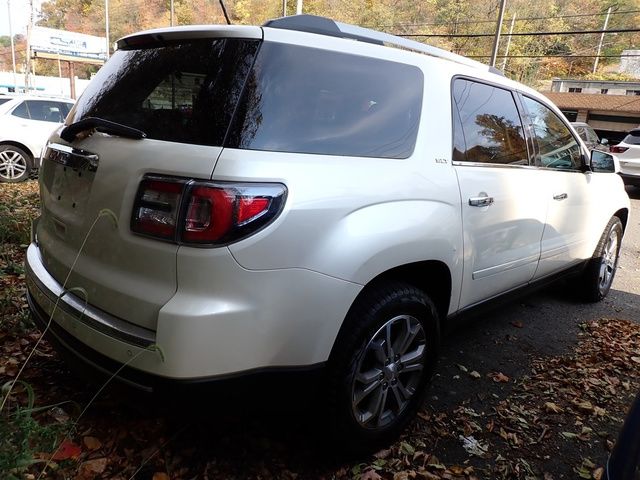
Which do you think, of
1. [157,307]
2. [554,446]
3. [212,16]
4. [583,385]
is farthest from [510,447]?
[212,16]

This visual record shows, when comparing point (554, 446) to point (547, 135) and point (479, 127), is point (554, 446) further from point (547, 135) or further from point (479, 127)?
point (547, 135)

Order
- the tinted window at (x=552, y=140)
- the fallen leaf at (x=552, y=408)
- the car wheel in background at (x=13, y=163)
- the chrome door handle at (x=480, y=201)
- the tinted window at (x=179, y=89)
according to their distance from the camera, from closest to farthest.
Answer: the tinted window at (x=179, y=89)
the chrome door handle at (x=480, y=201)
the fallen leaf at (x=552, y=408)
the tinted window at (x=552, y=140)
the car wheel in background at (x=13, y=163)

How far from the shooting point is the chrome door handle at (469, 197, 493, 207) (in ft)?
8.52

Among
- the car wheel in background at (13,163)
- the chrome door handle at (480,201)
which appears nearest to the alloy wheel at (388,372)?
the chrome door handle at (480,201)

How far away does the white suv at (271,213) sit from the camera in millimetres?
1683

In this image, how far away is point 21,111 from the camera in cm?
922

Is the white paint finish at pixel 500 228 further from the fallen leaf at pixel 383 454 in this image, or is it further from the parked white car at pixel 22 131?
the parked white car at pixel 22 131

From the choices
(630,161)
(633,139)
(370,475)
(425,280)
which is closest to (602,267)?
(425,280)

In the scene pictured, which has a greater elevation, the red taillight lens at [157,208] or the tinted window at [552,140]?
the tinted window at [552,140]

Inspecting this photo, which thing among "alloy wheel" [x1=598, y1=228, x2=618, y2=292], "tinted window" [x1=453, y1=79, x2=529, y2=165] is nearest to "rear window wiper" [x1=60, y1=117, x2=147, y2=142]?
"tinted window" [x1=453, y1=79, x2=529, y2=165]

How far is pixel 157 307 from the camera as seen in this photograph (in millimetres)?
1702

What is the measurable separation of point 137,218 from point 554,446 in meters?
2.38

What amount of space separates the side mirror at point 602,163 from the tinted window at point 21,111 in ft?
31.2

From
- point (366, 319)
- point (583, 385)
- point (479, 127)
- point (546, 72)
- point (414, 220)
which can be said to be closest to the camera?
point (366, 319)
